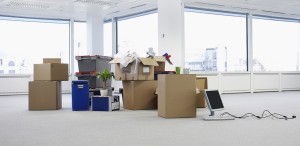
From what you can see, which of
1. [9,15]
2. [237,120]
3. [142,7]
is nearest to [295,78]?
Answer: [142,7]

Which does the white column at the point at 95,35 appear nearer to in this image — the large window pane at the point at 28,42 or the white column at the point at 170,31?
the large window pane at the point at 28,42

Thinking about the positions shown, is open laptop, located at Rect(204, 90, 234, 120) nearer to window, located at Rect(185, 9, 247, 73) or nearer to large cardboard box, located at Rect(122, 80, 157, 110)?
large cardboard box, located at Rect(122, 80, 157, 110)

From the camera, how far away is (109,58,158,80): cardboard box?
486 centimetres

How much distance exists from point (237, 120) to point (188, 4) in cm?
507

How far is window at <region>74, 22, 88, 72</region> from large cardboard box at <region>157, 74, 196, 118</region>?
22.0ft

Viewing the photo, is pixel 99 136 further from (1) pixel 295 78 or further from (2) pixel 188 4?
(1) pixel 295 78

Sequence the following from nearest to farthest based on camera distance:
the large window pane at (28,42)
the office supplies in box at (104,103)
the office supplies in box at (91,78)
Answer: the office supplies in box at (104,103) → the office supplies in box at (91,78) → the large window pane at (28,42)

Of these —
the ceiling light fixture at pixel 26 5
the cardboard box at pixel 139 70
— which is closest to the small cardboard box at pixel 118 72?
the cardboard box at pixel 139 70

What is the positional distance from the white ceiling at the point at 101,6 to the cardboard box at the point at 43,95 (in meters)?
3.40

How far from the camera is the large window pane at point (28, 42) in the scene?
921 centimetres

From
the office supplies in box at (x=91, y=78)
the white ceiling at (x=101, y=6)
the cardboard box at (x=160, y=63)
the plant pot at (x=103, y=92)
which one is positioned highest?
the white ceiling at (x=101, y=6)

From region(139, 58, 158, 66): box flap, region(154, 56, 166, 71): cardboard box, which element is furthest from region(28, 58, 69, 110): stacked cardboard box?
region(154, 56, 166, 71): cardboard box

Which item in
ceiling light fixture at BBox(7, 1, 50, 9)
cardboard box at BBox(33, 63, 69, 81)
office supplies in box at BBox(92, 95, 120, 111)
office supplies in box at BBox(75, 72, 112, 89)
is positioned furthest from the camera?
ceiling light fixture at BBox(7, 1, 50, 9)

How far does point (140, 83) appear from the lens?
16.1ft
